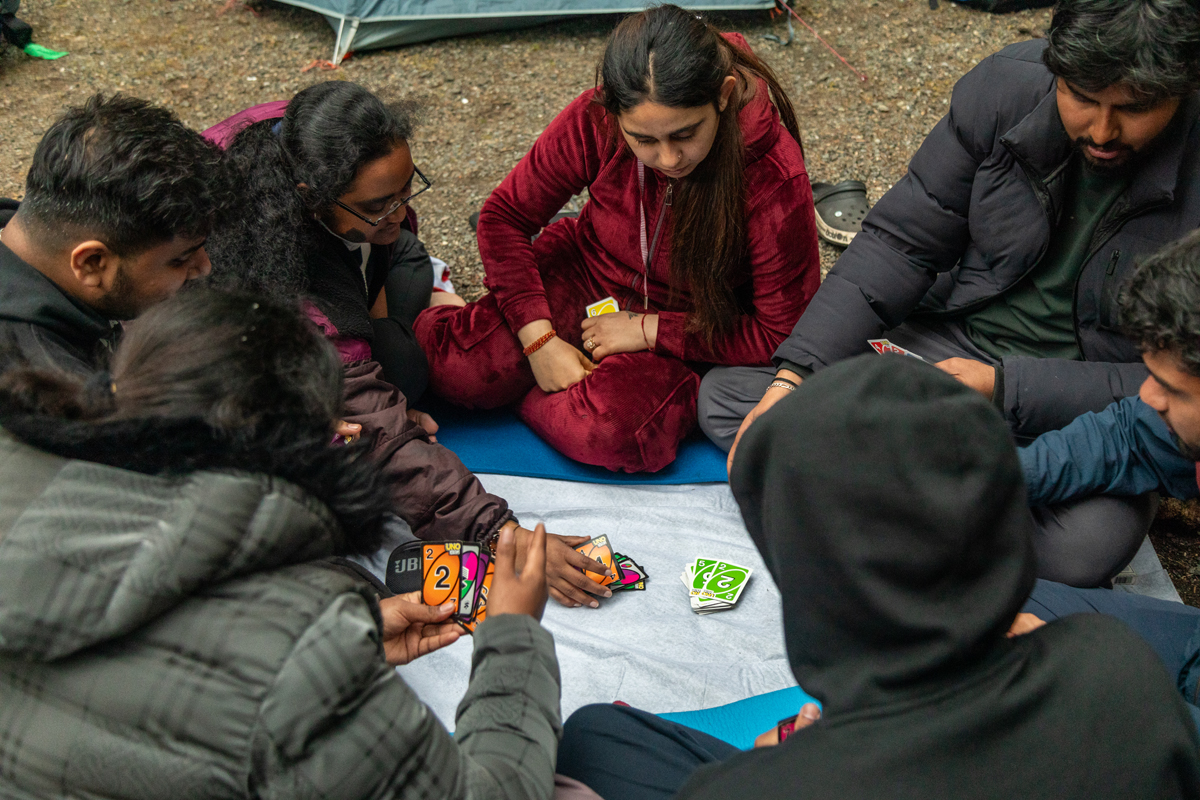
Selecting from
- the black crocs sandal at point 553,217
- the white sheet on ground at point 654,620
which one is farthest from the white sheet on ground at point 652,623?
the black crocs sandal at point 553,217

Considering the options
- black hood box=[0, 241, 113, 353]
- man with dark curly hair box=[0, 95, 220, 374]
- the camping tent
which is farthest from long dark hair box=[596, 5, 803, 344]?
the camping tent

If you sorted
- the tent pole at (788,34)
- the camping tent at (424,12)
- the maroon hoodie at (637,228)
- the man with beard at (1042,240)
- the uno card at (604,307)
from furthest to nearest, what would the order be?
the tent pole at (788,34)
the camping tent at (424,12)
the uno card at (604,307)
the maroon hoodie at (637,228)
the man with beard at (1042,240)

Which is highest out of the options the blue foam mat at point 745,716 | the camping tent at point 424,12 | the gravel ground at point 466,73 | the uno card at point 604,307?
the camping tent at point 424,12

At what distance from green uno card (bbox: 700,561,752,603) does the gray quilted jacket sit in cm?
120

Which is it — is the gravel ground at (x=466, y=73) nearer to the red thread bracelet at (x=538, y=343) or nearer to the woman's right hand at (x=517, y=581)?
the red thread bracelet at (x=538, y=343)

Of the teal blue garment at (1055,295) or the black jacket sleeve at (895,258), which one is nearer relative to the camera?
the teal blue garment at (1055,295)

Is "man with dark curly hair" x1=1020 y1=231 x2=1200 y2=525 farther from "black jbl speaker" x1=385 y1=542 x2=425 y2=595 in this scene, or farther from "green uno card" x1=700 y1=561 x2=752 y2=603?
"black jbl speaker" x1=385 y1=542 x2=425 y2=595

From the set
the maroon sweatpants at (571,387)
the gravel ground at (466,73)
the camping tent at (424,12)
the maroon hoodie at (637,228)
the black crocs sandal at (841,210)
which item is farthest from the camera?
the camping tent at (424,12)

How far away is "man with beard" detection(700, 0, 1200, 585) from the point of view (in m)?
1.69

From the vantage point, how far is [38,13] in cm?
432

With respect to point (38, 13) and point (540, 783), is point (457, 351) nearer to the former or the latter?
point (540, 783)

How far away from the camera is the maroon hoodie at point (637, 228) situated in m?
2.16

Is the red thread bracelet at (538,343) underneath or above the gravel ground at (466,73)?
underneath

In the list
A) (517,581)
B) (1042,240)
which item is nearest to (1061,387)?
(1042,240)
